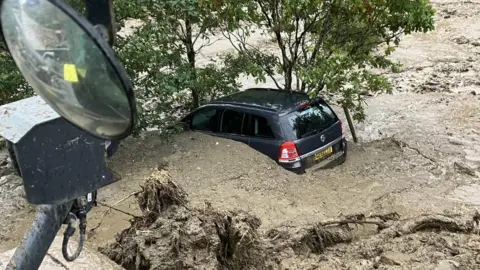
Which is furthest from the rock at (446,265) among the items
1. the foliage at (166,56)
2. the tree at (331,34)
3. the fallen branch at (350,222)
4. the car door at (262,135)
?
the foliage at (166,56)

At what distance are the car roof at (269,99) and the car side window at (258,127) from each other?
0.20m

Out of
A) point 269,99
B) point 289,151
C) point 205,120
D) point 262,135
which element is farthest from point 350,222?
point 205,120

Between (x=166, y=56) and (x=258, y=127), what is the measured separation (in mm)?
2466

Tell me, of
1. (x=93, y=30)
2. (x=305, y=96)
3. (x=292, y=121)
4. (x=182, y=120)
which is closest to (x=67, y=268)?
(x=93, y=30)

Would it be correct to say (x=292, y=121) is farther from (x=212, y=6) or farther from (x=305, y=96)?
(x=212, y=6)

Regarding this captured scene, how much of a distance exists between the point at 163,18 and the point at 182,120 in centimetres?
198

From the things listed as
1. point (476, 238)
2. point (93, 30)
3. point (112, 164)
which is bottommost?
point (112, 164)

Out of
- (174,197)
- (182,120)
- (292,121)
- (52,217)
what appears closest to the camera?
(52,217)

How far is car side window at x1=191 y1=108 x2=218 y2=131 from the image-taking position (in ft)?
34.0

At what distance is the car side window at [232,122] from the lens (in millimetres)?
9836

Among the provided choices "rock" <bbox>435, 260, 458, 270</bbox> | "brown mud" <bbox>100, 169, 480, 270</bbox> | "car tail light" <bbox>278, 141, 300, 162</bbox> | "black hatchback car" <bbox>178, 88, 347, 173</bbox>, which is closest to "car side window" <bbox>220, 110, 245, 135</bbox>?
"black hatchback car" <bbox>178, 88, 347, 173</bbox>

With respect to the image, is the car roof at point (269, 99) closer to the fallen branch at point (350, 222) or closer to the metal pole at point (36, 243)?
the fallen branch at point (350, 222)

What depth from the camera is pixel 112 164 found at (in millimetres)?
10391

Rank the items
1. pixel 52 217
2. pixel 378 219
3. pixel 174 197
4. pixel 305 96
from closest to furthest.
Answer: pixel 52 217
pixel 174 197
pixel 378 219
pixel 305 96
